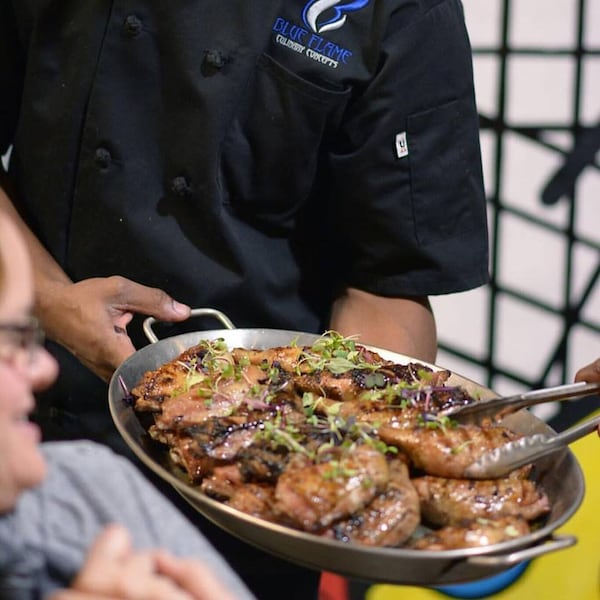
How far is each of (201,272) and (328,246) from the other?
12.4 inches

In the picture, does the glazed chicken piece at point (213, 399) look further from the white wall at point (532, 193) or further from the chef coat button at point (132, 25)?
the white wall at point (532, 193)

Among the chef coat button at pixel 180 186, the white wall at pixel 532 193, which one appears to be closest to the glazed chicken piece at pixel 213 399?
the chef coat button at pixel 180 186

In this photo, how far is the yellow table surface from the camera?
4.76 ft

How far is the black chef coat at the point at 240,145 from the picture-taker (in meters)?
1.55

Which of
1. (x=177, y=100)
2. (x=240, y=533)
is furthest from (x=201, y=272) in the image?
(x=240, y=533)

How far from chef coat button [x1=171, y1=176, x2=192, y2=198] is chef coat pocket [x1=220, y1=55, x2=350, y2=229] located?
7 cm

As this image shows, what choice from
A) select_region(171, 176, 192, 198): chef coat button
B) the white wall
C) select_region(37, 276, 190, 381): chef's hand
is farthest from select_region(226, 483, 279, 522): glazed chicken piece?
the white wall

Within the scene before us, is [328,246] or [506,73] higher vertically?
[506,73]

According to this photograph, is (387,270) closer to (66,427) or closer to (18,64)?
(66,427)

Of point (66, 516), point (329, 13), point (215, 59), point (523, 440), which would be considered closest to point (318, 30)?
point (329, 13)

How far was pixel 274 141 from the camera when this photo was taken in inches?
63.5

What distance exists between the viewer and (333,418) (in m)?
1.21

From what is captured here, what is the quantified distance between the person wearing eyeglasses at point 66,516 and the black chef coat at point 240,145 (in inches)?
37.3

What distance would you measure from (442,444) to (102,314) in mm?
561
